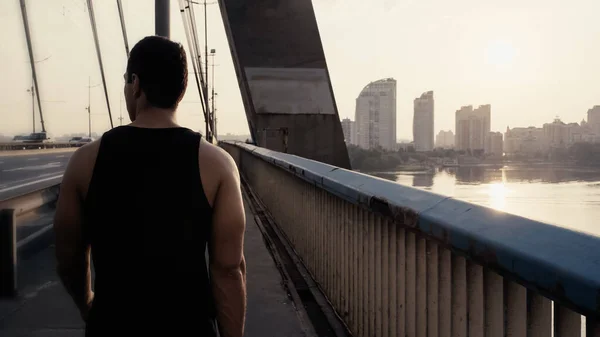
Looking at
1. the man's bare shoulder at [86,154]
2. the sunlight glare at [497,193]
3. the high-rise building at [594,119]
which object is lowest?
the sunlight glare at [497,193]

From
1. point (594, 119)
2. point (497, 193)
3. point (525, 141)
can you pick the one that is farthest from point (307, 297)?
point (594, 119)

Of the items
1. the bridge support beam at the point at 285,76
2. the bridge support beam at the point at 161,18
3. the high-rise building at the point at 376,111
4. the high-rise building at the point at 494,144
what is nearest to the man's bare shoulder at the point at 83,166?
the high-rise building at the point at 494,144

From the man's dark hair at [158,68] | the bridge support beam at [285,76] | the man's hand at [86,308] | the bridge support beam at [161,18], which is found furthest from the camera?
the bridge support beam at [285,76]

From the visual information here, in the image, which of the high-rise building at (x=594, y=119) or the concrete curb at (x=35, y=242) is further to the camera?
the concrete curb at (x=35, y=242)

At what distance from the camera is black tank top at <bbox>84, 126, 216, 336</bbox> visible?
2.00 meters

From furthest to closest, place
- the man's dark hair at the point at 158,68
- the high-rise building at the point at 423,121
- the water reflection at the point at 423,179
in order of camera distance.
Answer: the high-rise building at the point at 423,121 → the water reflection at the point at 423,179 → the man's dark hair at the point at 158,68

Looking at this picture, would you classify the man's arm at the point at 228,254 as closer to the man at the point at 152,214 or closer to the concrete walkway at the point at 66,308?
the man at the point at 152,214

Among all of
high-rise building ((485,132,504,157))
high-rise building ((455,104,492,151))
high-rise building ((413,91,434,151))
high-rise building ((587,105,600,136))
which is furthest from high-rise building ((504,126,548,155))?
high-rise building ((413,91,434,151))

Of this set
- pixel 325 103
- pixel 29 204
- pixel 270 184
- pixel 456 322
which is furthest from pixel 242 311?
pixel 325 103

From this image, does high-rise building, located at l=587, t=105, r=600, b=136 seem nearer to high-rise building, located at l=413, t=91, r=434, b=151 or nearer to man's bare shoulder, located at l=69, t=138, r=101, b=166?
man's bare shoulder, located at l=69, t=138, r=101, b=166

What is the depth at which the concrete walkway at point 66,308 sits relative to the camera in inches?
173

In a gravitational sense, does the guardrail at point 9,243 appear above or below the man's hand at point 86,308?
below

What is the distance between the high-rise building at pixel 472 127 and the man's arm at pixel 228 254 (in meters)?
3.29

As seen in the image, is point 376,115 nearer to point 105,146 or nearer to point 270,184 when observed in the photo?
point 270,184
